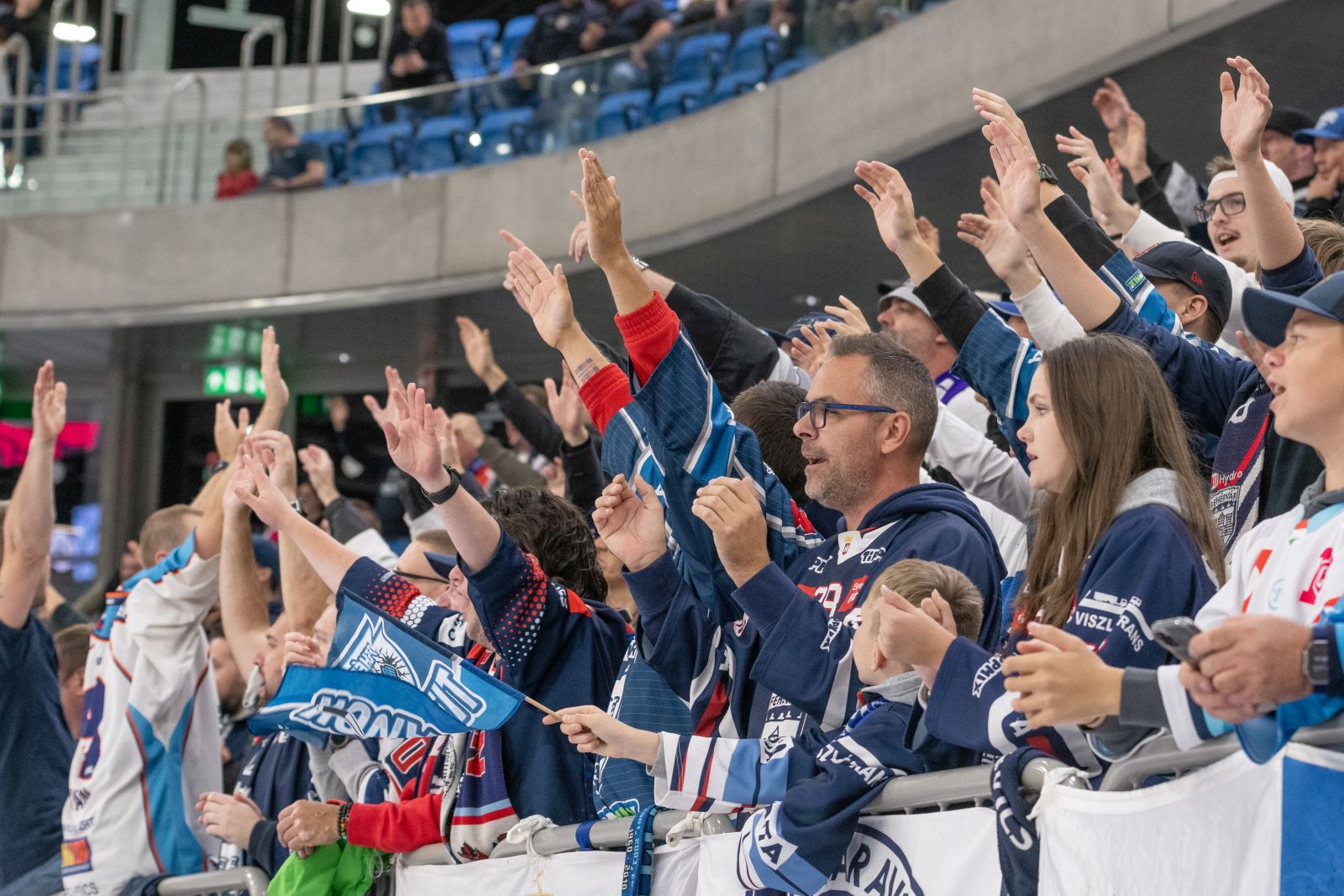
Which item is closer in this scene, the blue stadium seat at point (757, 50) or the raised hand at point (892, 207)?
the raised hand at point (892, 207)

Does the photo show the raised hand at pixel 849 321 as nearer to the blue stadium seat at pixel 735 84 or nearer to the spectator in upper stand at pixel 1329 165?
the spectator in upper stand at pixel 1329 165

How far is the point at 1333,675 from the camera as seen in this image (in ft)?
5.20

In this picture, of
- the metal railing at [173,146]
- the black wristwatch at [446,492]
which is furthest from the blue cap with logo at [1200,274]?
the metal railing at [173,146]

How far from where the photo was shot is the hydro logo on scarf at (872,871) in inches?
88.0

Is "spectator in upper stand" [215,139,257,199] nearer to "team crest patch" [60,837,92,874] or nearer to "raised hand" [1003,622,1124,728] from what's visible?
"team crest patch" [60,837,92,874]

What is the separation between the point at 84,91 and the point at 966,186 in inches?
306

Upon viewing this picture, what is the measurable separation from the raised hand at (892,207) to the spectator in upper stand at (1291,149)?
188cm

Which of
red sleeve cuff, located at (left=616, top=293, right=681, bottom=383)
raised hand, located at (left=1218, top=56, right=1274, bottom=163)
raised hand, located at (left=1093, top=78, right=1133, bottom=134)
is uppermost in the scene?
raised hand, located at (left=1093, top=78, right=1133, bottom=134)

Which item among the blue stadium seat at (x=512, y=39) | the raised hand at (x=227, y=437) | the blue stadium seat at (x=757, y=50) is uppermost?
the blue stadium seat at (x=512, y=39)

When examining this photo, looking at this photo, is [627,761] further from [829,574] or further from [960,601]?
[960,601]

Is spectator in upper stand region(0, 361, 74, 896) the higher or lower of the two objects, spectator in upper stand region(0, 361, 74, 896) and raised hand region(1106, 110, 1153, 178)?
the lower

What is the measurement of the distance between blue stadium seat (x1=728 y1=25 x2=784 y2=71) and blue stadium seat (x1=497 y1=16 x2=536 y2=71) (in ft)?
10.6

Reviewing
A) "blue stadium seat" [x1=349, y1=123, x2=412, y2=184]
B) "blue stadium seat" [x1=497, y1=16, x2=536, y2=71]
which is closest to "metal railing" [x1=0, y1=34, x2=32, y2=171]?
"blue stadium seat" [x1=349, y1=123, x2=412, y2=184]

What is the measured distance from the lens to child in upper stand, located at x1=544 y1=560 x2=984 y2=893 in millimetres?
2289
